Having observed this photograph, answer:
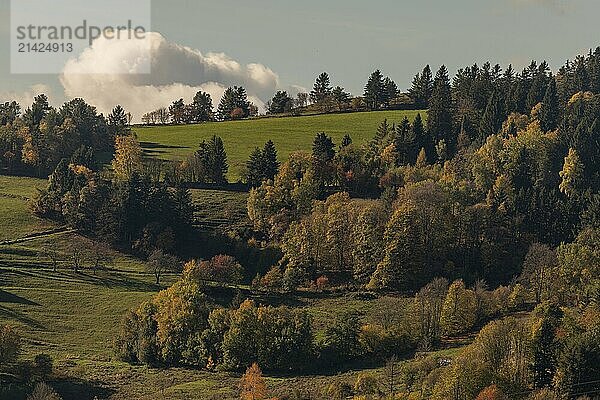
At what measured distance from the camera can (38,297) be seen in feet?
330

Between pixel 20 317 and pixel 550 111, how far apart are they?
95.1 meters

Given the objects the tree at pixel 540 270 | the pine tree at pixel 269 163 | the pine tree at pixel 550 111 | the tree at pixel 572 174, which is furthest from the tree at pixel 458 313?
the pine tree at pixel 550 111

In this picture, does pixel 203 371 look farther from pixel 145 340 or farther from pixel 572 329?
pixel 572 329

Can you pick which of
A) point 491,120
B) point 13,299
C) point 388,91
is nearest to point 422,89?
point 388,91

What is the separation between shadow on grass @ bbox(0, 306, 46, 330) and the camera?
309ft

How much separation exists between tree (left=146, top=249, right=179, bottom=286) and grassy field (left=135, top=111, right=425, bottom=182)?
37.6 m

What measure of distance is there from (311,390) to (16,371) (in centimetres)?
3095

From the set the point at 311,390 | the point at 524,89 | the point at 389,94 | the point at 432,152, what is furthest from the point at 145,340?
the point at 389,94

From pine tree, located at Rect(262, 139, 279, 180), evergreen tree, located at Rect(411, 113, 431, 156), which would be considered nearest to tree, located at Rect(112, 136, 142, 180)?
pine tree, located at Rect(262, 139, 279, 180)

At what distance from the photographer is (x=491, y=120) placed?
467 ft

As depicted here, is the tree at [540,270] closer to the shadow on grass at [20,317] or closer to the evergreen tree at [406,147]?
the evergreen tree at [406,147]

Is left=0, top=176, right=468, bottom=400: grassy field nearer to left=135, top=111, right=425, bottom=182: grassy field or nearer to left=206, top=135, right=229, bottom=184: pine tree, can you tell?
left=206, top=135, right=229, bottom=184: pine tree

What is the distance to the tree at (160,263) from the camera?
110 metres

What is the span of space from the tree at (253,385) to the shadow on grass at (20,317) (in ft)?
95.3
